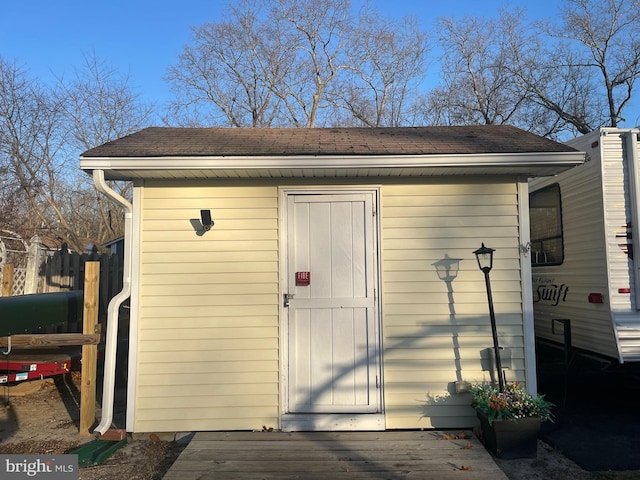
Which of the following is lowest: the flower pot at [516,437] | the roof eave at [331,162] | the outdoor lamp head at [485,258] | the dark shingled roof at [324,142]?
the flower pot at [516,437]

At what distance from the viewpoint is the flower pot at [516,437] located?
3.31 metres

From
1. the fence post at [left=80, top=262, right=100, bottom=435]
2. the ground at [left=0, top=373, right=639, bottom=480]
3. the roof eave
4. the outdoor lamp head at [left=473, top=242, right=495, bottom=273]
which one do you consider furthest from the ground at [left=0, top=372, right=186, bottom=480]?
the outdoor lamp head at [left=473, top=242, right=495, bottom=273]

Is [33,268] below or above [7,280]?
above

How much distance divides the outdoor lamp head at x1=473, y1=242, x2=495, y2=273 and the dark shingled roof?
2.84ft

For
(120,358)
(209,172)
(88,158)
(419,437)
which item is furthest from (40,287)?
(419,437)

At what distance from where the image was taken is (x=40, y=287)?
664cm

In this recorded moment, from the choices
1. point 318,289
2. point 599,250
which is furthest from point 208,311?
point 599,250

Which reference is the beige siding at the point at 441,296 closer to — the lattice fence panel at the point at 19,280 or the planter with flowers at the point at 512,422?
the planter with flowers at the point at 512,422

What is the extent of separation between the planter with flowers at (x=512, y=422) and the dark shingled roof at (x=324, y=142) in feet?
6.91

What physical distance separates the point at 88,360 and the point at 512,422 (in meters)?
3.78

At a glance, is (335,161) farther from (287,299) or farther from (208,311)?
(208,311)

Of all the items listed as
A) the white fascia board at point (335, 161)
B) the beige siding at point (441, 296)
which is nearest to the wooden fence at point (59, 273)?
the white fascia board at point (335, 161)

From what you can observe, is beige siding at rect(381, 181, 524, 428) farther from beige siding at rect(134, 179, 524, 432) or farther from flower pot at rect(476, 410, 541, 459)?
flower pot at rect(476, 410, 541, 459)

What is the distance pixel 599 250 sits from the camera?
4.03 m
